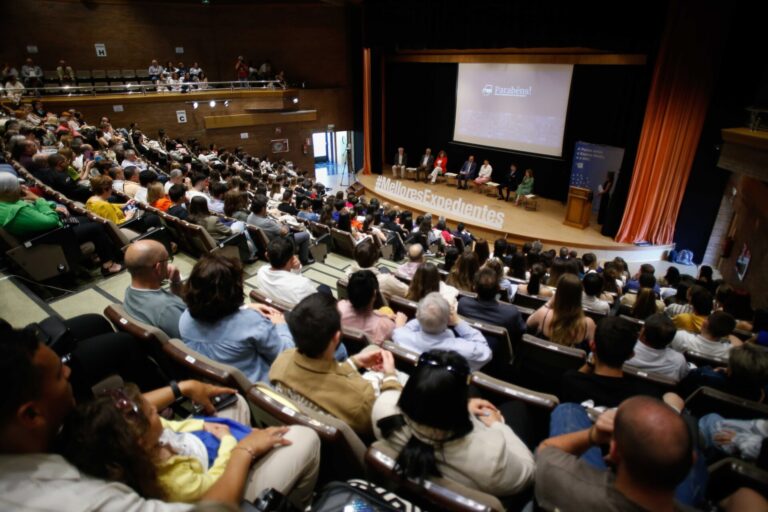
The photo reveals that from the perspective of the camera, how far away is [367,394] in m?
1.84

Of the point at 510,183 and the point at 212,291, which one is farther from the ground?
the point at 212,291

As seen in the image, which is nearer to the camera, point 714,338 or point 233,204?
point 714,338

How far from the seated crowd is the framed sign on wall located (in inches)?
476

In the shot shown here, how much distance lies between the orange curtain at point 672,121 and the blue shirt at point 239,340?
8.93 m

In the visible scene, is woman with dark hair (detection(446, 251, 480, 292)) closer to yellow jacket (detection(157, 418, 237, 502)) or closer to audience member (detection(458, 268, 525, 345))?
audience member (detection(458, 268, 525, 345))

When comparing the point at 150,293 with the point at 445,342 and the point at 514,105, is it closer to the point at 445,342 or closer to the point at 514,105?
the point at 445,342

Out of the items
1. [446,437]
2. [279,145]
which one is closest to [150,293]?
[446,437]

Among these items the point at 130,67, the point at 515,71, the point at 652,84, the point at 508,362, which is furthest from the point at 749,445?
the point at 130,67

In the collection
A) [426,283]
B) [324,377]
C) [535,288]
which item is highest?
[324,377]

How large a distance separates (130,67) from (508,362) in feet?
52.5

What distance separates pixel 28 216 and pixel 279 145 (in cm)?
1279

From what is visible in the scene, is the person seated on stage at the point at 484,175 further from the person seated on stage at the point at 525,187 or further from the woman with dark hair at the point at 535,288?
the woman with dark hair at the point at 535,288

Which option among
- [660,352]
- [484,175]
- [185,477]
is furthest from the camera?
[484,175]

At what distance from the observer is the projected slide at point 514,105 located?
36.9 ft
